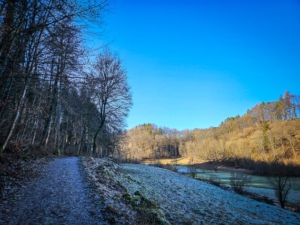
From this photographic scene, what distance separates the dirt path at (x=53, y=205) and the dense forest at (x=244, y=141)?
2291cm

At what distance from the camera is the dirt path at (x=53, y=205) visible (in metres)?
3.66

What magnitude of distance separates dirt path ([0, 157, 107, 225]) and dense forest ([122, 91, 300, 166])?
22.9 m

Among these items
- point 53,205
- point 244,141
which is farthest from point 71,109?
point 244,141

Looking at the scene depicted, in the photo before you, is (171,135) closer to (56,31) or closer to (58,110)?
(58,110)

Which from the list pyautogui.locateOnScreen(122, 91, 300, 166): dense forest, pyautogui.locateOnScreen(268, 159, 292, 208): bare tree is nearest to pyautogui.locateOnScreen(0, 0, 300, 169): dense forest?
pyautogui.locateOnScreen(122, 91, 300, 166): dense forest

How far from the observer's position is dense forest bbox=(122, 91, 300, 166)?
4759 cm

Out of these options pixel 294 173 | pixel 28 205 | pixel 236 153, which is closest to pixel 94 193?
pixel 28 205

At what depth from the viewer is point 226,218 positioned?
22.2 ft

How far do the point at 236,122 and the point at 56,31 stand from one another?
9939cm

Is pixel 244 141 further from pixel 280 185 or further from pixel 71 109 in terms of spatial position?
pixel 71 109

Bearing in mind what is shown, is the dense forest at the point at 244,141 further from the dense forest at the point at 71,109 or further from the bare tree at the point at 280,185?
the bare tree at the point at 280,185

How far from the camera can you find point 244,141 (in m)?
58.7

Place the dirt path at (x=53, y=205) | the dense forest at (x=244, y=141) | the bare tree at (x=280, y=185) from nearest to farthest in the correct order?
the dirt path at (x=53, y=205)
the bare tree at (x=280, y=185)
the dense forest at (x=244, y=141)

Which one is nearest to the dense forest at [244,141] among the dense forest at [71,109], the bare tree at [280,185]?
the dense forest at [71,109]
